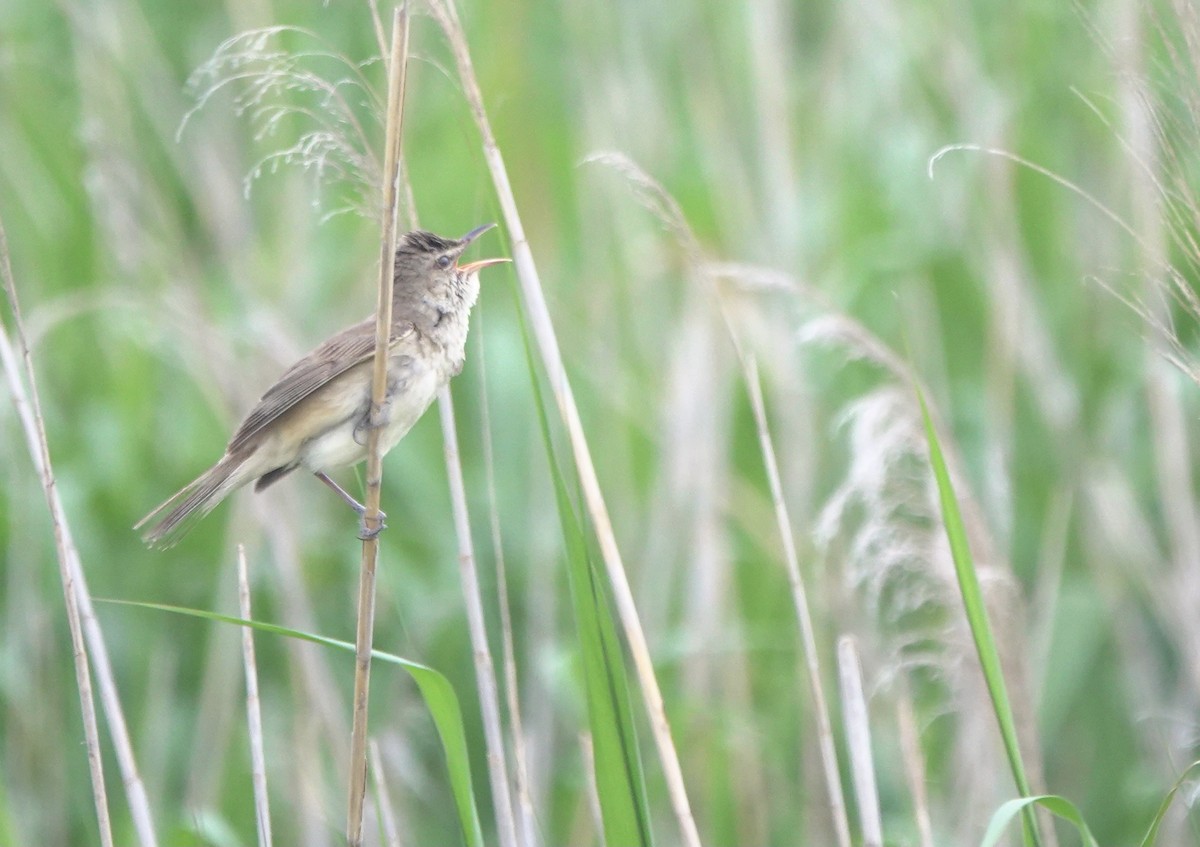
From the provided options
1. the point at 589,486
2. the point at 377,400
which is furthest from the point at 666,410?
the point at 377,400

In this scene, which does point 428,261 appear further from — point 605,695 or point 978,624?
point 978,624

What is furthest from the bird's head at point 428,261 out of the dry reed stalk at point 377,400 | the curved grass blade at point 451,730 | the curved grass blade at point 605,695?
the curved grass blade at point 451,730

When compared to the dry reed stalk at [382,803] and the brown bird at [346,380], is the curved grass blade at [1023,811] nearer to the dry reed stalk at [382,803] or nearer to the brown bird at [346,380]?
the dry reed stalk at [382,803]

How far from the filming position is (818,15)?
19.4 ft

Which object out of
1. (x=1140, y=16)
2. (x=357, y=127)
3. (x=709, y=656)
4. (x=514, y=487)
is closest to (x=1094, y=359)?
(x=1140, y=16)

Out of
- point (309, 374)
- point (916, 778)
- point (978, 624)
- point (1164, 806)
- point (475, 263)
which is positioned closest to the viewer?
point (1164, 806)

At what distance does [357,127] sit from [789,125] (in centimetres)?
279

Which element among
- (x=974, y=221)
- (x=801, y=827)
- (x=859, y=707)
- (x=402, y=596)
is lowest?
(x=801, y=827)

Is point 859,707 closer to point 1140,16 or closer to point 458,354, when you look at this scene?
point 458,354

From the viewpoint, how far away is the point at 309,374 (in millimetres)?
2867

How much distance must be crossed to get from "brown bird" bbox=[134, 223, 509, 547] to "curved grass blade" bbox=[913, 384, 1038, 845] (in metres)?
1.09

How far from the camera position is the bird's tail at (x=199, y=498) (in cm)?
257

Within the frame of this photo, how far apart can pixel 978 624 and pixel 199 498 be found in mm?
1473

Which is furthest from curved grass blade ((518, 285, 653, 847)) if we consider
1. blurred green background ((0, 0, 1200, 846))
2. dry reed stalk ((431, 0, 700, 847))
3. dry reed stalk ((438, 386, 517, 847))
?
blurred green background ((0, 0, 1200, 846))
